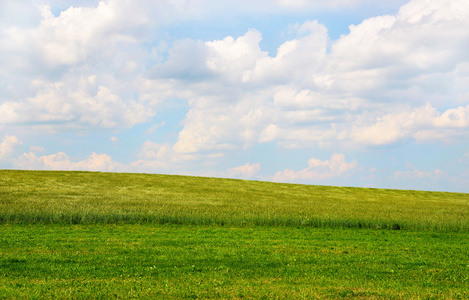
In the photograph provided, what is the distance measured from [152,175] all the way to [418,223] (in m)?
52.2

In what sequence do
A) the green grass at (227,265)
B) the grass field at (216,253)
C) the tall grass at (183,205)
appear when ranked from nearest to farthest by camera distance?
the green grass at (227,265)
the grass field at (216,253)
the tall grass at (183,205)

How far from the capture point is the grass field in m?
14.2

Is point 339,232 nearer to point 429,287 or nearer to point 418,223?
point 418,223

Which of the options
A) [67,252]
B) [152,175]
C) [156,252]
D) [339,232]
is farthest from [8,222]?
[152,175]

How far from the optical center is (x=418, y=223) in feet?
115

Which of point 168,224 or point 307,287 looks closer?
point 307,287

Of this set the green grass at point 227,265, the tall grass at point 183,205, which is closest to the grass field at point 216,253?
the green grass at point 227,265

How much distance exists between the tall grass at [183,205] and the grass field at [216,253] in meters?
0.18

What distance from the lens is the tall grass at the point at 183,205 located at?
34188mm

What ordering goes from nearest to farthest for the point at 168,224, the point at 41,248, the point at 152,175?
the point at 41,248, the point at 168,224, the point at 152,175

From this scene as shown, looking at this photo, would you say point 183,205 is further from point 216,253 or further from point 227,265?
point 227,265

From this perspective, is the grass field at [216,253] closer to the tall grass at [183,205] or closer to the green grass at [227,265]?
the green grass at [227,265]

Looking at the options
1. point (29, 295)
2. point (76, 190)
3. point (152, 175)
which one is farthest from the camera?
point (152, 175)

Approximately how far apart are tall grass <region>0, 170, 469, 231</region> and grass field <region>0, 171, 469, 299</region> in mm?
181
